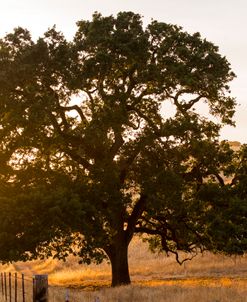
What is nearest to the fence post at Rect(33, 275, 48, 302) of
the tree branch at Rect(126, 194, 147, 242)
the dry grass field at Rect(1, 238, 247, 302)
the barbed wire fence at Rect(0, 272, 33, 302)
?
the barbed wire fence at Rect(0, 272, 33, 302)

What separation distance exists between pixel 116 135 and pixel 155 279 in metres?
12.8

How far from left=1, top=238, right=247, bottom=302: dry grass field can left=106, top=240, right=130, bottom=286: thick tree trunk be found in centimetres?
67

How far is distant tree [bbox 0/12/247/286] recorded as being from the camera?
86.8 ft

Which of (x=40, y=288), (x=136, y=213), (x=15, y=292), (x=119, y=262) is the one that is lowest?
(x=15, y=292)

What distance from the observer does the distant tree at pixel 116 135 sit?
86.8ft

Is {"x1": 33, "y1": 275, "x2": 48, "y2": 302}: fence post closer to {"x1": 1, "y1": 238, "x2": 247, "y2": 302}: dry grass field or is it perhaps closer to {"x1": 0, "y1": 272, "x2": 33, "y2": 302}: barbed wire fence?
{"x1": 0, "y1": 272, "x2": 33, "y2": 302}: barbed wire fence

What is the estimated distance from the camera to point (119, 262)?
2977 cm

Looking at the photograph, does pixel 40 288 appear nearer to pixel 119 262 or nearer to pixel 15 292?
pixel 15 292

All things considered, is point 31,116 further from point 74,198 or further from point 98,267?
point 98,267

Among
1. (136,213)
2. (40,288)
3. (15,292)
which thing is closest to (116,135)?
(136,213)

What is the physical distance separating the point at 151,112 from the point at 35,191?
26.7ft

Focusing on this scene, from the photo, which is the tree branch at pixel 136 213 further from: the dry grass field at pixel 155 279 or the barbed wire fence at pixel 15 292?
the barbed wire fence at pixel 15 292

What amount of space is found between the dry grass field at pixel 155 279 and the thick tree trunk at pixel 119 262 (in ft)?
2.19

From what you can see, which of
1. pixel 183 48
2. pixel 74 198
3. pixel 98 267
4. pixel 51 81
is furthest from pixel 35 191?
pixel 98 267
